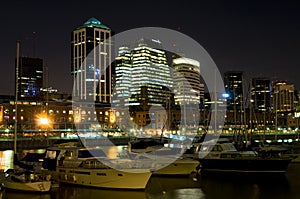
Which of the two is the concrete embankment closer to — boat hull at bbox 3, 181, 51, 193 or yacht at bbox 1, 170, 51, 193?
yacht at bbox 1, 170, 51, 193

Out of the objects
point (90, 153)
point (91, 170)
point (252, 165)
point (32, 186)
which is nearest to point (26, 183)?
point (32, 186)

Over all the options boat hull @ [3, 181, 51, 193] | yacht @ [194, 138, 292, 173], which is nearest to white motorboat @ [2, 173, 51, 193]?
boat hull @ [3, 181, 51, 193]

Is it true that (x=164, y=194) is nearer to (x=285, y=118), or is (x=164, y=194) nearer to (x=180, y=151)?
(x=180, y=151)

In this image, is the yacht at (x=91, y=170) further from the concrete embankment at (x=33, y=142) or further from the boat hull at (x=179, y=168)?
the concrete embankment at (x=33, y=142)

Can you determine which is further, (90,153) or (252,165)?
(252,165)

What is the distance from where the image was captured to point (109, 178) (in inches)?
957

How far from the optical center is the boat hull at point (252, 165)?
31.4 meters

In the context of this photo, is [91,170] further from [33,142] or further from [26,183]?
[33,142]

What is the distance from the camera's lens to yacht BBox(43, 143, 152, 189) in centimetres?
2400

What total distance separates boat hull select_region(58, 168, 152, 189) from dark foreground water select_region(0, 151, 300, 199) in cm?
38

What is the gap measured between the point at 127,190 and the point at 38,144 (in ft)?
156

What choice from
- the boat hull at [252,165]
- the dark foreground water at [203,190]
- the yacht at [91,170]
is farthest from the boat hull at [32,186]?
the boat hull at [252,165]

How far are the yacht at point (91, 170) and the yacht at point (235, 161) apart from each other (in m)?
9.59

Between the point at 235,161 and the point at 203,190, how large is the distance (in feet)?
23.6
